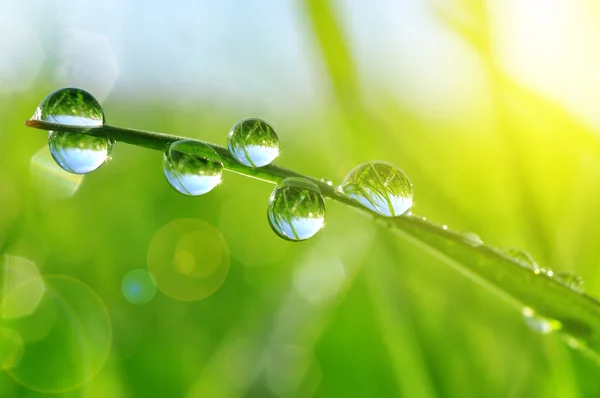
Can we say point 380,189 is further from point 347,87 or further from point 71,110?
point 347,87

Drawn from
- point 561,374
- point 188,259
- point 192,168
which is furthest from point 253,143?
point 188,259

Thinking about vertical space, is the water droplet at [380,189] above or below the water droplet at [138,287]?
below

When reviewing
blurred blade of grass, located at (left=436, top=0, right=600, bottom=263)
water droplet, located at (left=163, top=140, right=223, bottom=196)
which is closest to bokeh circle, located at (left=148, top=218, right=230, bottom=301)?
blurred blade of grass, located at (left=436, top=0, right=600, bottom=263)

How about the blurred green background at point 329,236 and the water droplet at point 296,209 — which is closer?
the water droplet at point 296,209

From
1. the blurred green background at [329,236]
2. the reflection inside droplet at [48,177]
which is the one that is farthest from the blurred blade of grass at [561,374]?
the reflection inside droplet at [48,177]

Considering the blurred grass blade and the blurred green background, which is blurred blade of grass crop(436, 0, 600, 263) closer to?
the blurred green background

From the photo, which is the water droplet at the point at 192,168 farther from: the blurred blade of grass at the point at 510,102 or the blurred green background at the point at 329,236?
the blurred blade of grass at the point at 510,102

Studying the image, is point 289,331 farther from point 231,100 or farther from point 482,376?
point 231,100
